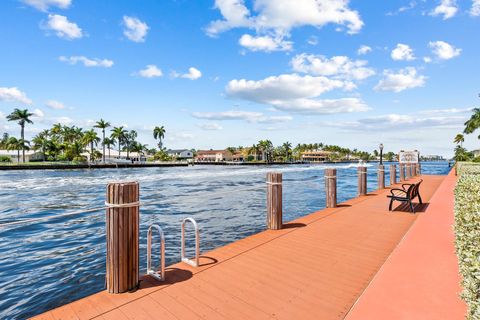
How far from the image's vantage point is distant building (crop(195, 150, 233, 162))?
15860 cm

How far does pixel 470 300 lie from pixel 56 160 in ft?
323

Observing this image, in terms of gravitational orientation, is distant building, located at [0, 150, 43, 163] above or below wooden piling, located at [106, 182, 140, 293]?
above

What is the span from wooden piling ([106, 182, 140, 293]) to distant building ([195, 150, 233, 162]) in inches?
6063

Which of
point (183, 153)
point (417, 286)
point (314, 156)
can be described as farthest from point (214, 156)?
point (417, 286)

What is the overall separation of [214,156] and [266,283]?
157515mm

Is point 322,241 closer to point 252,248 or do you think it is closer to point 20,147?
point 252,248

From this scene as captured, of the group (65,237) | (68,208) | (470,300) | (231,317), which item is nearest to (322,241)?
(231,317)

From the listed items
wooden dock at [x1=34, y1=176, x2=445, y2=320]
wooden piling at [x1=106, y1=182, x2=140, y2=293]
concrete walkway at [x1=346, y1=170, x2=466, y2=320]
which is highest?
wooden piling at [x1=106, y1=182, x2=140, y2=293]

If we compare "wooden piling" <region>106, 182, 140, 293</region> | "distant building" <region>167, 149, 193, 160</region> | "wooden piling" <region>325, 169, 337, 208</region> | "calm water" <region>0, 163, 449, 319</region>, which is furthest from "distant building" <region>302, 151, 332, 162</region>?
"wooden piling" <region>106, 182, 140, 293</region>

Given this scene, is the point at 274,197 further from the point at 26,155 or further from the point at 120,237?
the point at 26,155

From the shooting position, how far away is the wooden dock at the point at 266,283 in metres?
3.27

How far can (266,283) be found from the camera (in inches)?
157

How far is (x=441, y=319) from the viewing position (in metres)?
3.01

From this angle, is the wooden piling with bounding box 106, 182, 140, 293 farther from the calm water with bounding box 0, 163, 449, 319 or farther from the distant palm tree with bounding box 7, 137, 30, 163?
the distant palm tree with bounding box 7, 137, 30, 163
